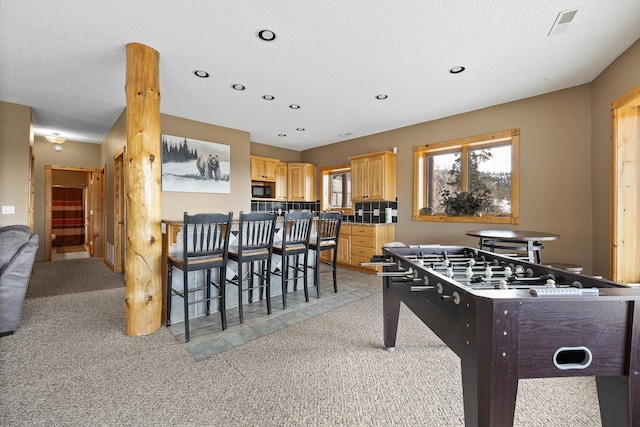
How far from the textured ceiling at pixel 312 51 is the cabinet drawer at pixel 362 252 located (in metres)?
2.42

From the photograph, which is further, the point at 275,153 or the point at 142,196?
the point at 275,153

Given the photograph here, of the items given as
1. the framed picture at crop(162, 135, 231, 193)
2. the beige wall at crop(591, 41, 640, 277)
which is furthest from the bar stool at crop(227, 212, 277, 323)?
the beige wall at crop(591, 41, 640, 277)

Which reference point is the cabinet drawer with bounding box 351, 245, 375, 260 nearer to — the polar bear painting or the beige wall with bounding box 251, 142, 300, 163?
the polar bear painting

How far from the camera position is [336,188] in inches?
263

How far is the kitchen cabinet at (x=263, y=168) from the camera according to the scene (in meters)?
5.97

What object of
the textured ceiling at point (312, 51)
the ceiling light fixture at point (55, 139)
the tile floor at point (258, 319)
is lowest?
the tile floor at point (258, 319)

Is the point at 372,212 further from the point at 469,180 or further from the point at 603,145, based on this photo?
the point at 603,145

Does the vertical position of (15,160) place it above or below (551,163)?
above

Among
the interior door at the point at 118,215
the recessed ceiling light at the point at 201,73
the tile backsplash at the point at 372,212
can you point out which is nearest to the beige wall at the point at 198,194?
the interior door at the point at 118,215

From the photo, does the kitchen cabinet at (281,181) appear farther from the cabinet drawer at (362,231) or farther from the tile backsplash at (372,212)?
the cabinet drawer at (362,231)

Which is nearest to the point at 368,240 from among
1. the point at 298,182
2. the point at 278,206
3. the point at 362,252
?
the point at 362,252

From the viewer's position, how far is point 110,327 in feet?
8.63

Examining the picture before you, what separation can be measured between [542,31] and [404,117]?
2311mm

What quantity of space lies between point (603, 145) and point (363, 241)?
3.37 m
